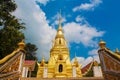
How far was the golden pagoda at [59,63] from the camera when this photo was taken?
2703cm

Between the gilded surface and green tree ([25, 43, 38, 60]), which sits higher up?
green tree ([25, 43, 38, 60])

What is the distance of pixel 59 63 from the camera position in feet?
91.1

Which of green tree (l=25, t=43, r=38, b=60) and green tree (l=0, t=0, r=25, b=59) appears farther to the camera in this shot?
green tree (l=25, t=43, r=38, b=60)

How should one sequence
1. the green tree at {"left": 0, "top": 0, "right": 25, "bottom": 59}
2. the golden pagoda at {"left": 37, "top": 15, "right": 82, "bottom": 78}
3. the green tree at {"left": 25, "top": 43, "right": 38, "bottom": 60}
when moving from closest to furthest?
the green tree at {"left": 0, "top": 0, "right": 25, "bottom": 59} < the golden pagoda at {"left": 37, "top": 15, "right": 82, "bottom": 78} < the green tree at {"left": 25, "top": 43, "right": 38, "bottom": 60}

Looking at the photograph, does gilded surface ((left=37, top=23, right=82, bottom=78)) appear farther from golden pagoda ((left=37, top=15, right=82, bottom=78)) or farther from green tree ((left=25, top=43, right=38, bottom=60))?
green tree ((left=25, top=43, right=38, bottom=60))

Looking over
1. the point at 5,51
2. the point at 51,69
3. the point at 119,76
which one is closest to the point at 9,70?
the point at 119,76

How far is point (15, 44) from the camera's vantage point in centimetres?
1080

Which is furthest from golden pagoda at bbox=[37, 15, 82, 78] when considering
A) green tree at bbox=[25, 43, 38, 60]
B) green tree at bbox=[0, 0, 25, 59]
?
green tree at bbox=[0, 0, 25, 59]

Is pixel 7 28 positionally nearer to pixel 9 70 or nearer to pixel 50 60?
pixel 9 70

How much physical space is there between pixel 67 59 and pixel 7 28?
20.6 meters

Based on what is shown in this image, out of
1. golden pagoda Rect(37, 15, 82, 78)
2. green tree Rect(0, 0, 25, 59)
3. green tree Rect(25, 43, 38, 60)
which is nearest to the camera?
green tree Rect(0, 0, 25, 59)

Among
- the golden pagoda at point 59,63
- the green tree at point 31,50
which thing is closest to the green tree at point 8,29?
the golden pagoda at point 59,63

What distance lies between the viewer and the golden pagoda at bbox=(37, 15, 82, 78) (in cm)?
2703

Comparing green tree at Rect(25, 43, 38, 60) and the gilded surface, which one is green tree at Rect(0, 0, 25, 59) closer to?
the gilded surface
